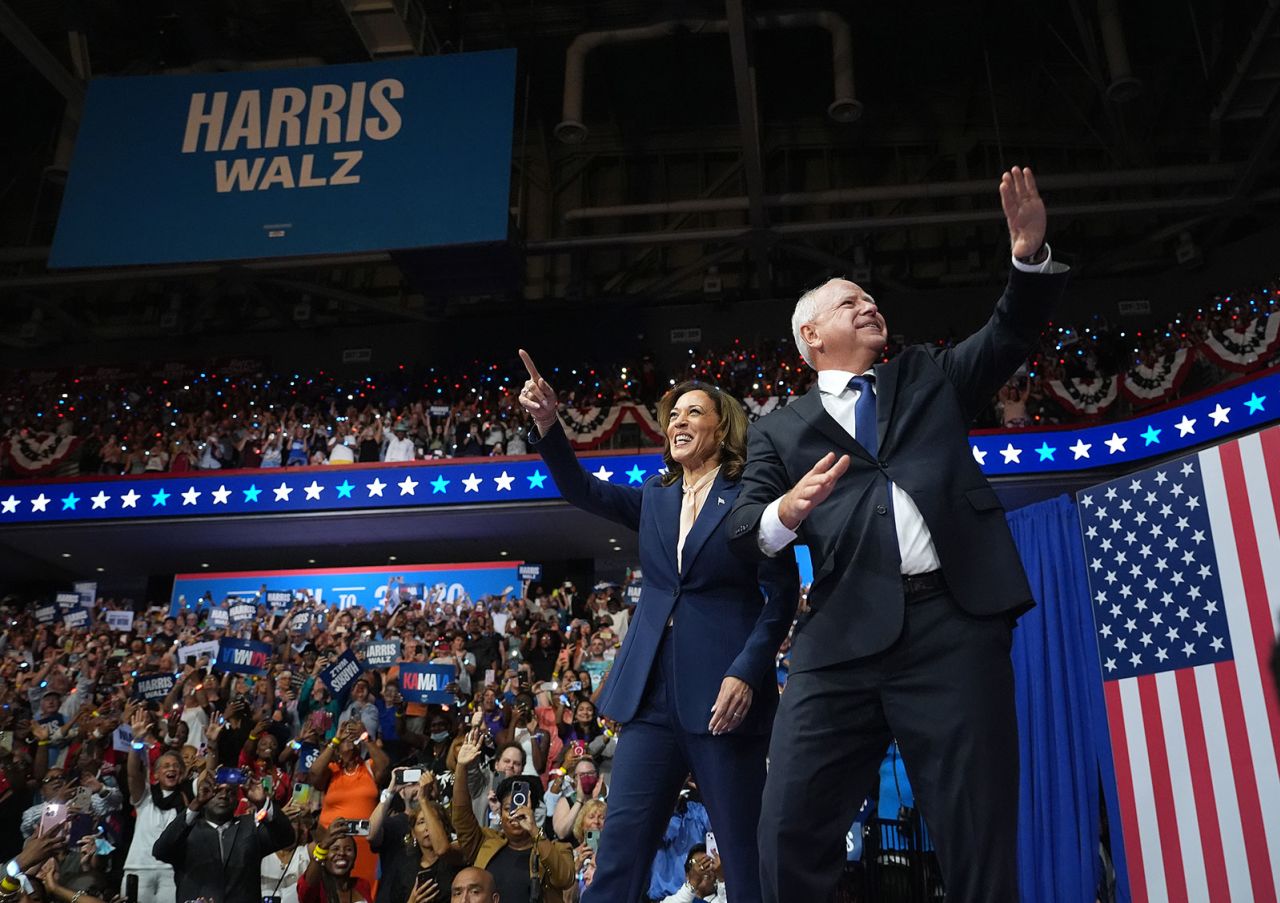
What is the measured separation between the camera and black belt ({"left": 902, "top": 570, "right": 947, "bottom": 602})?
1900 mm

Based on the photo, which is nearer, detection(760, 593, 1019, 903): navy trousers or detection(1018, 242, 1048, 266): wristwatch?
detection(760, 593, 1019, 903): navy trousers

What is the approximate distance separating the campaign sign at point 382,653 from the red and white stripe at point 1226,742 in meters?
5.61

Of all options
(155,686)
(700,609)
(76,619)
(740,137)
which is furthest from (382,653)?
(740,137)

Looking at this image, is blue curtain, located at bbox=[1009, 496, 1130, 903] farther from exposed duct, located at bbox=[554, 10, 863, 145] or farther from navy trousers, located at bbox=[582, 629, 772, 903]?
exposed duct, located at bbox=[554, 10, 863, 145]

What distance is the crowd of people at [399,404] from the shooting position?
13.4 m

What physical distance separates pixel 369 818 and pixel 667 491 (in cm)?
412

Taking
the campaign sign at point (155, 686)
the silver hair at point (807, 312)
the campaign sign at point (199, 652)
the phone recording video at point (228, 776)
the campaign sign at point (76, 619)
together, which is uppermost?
the campaign sign at point (76, 619)

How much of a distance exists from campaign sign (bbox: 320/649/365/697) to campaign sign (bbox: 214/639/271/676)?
1827mm

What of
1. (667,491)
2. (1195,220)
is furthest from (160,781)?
(1195,220)

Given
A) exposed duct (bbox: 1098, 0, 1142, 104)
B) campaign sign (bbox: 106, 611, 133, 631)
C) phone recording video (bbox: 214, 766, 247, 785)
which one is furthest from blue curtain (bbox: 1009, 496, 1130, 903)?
campaign sign (bbox: 106, 611, 133, 631)

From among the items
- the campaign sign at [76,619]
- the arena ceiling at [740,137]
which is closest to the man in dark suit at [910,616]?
the arena ceiling at [740,137]

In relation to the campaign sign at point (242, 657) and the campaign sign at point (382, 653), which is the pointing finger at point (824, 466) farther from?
the campaign sign at point (242, 657)

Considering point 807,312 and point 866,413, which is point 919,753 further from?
point 807,312

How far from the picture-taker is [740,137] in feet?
54.9
